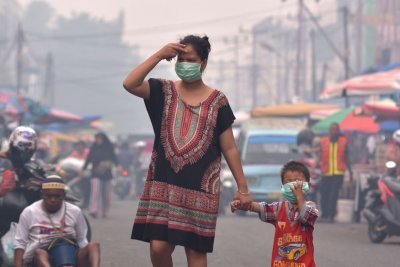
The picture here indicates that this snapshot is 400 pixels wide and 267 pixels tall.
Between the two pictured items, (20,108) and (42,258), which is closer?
(42,258)

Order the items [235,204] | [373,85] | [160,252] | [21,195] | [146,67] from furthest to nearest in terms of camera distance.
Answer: [373,85]
[21,195]
[235,204]
[160,252]
[146,67]

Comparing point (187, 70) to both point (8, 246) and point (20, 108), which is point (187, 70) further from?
point (20, 108)

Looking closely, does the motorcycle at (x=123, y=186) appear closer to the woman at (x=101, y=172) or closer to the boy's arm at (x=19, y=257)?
the woman at (x=101, y=172)

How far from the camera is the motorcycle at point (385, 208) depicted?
1559 centimetres

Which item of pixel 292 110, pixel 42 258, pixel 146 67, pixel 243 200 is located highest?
pixel 292 110

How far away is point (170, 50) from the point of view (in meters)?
6.86

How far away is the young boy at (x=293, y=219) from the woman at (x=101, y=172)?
48.4ft

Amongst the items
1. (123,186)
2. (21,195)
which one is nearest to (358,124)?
(123,186)

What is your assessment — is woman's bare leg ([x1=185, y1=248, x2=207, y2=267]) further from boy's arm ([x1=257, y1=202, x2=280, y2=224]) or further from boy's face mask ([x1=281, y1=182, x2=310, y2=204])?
boy's face mask ([x1=281, y1=182, x2=310, y2=204])

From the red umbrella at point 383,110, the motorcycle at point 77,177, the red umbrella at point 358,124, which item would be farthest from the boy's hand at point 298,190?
the red umbrella at point 358,124

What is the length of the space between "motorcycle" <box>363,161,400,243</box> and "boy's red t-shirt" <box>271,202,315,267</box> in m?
8.41

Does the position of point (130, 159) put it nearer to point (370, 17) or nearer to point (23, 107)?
point (23, 107)

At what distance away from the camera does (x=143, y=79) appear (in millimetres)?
6859

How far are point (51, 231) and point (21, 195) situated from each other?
5.43ft
